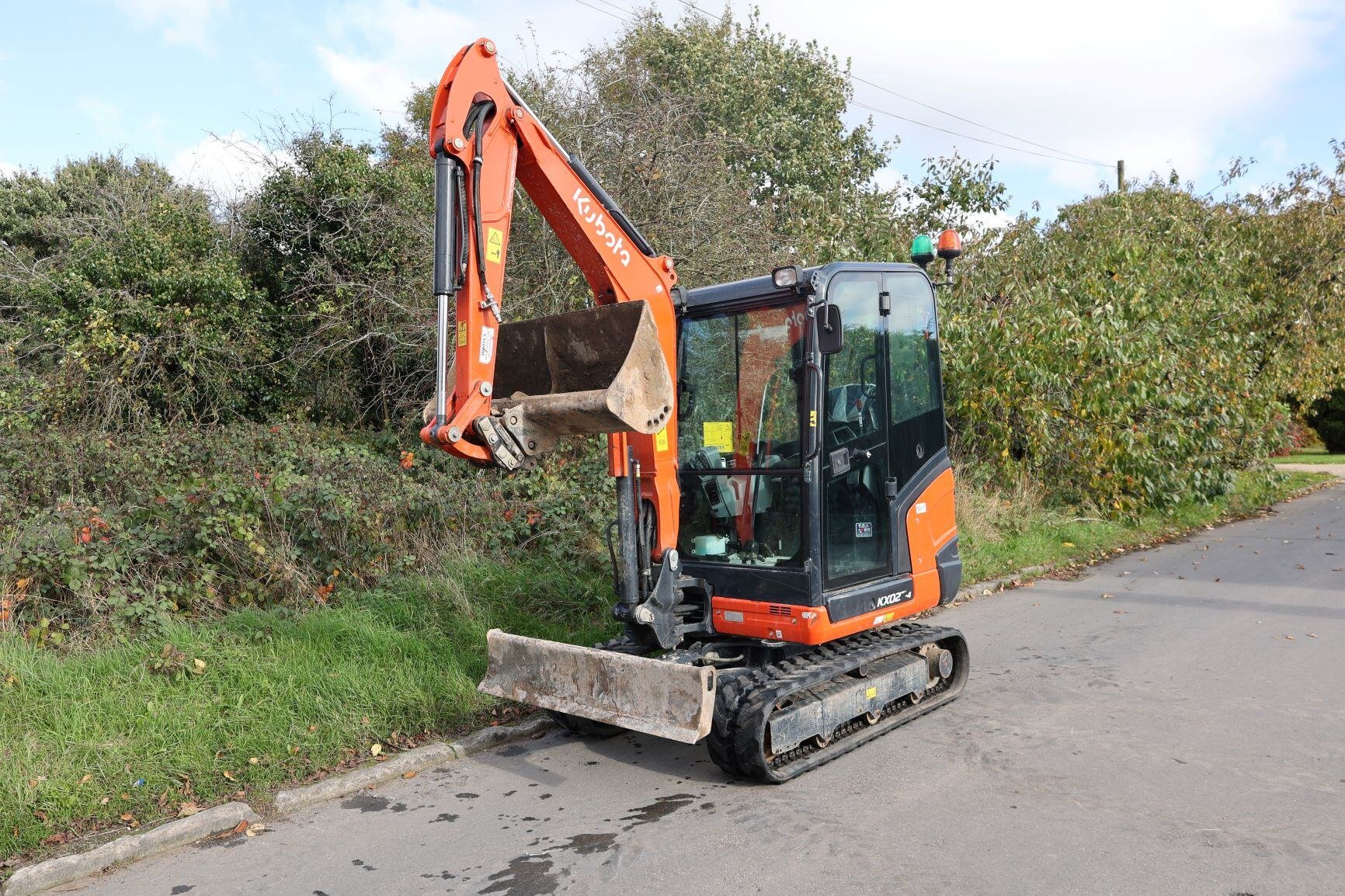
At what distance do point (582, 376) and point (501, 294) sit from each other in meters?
0.65

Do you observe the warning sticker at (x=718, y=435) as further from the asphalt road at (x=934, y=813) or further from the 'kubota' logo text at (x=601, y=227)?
the asphalt road at (x=934, y=813)

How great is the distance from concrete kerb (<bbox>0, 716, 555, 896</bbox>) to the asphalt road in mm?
95

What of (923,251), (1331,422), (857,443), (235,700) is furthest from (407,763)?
(1331,422)

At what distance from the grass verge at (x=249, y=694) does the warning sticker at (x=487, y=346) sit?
7.89 feet

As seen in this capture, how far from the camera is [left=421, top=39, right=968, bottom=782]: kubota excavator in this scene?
15.1 feet

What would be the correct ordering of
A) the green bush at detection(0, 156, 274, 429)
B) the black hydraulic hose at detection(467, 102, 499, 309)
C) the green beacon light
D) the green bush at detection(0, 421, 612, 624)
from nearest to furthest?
the black hydraulic hose at detection(467, 102, 499, 309)
the green beacon light
the green bush at detection(0, 421, 612, 624)
the green bush at detection(0, 156, 274, 429)

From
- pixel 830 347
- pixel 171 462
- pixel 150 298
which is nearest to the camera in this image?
→ pixel 830 347

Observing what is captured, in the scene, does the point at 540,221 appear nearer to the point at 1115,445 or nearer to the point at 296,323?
the point at 296,323

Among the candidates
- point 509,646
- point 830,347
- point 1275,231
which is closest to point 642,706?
point 509,646

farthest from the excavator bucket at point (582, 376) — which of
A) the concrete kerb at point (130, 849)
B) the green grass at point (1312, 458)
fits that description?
the green grass at point (1312, 458)

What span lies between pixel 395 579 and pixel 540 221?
17.0 ft

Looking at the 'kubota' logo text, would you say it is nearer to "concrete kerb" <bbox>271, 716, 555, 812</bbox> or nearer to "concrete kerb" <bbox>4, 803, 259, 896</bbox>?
"concrete kerb" <bbox>271, 716, 555, 812</bbox>

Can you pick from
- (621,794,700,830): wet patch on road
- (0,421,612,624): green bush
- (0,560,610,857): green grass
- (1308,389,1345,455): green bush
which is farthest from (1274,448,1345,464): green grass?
(621,794,700,830): wet patch on road

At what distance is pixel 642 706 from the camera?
192 inches
